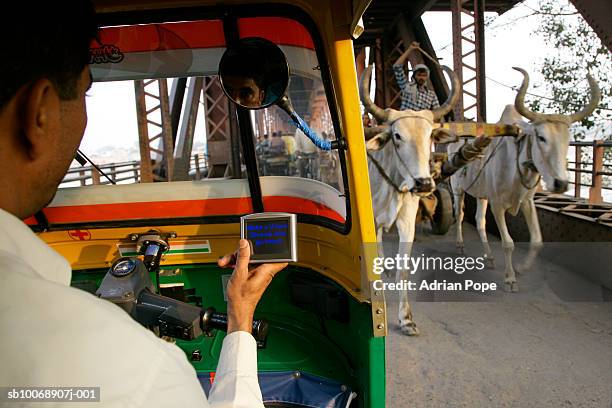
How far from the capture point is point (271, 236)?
159cm

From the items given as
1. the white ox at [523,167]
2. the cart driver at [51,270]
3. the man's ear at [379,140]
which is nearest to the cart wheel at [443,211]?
the white ox at [523,167]

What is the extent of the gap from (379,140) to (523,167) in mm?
2278

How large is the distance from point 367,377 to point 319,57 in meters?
1.32

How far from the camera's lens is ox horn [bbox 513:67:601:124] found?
5.26 meters

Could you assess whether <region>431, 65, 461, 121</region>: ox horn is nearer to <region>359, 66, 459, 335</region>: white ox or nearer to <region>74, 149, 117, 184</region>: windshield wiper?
<region>359, 66, 459, 335</region>: white ox

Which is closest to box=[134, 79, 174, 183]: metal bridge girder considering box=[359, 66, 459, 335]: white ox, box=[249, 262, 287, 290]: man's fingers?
box=[249, 262, 287, 290]: man's fingers

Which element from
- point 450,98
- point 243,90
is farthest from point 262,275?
point 450,98

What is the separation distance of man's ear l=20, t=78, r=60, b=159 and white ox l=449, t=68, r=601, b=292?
211 inches

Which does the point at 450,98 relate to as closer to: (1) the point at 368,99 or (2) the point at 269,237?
(1) the point at 368,99

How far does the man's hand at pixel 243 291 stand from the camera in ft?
3.61

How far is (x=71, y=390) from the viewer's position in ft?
1.76

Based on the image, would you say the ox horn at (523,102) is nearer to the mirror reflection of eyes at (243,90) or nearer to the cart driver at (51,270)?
the mirror reflection of eyes at (243,90)

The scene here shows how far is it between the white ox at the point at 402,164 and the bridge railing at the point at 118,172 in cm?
229

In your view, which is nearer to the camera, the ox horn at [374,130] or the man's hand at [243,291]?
the man's hand at [243,291]
